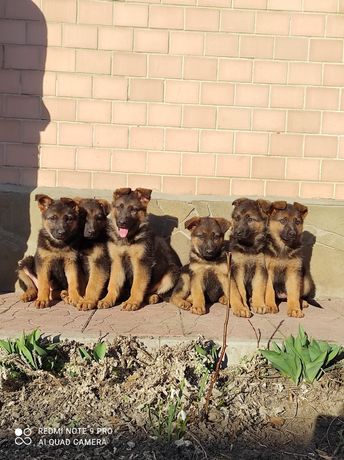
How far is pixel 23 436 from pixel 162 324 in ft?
6.97

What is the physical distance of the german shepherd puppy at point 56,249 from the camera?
6.43 meters

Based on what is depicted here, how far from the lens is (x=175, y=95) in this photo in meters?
7.25

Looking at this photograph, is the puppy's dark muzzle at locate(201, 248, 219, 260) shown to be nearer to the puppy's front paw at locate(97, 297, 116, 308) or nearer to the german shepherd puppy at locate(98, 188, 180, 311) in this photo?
the german shepherd puppy at locate(98, 188, 180, 311)

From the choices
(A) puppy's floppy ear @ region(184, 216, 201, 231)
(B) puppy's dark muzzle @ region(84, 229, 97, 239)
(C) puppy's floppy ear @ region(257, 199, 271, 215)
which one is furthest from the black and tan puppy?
(B) puppy's dark muzzle @ region(84, 229, 97, 239)

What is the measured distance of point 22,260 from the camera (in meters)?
7.07

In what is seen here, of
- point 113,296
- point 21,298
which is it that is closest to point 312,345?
point 113,296

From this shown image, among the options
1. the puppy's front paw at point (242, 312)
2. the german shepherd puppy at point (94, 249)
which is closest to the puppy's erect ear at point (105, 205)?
the german shepherd puppy at point (94, 249)

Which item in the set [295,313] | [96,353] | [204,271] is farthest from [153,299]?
[96,353]

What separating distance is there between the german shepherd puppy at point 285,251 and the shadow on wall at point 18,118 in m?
3.08

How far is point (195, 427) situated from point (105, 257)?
2.99 metres

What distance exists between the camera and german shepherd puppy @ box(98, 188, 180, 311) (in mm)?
6555

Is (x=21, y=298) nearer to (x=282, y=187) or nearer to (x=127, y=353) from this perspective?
(x=127, y=353)

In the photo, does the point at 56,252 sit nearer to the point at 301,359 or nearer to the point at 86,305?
the point at 86,305

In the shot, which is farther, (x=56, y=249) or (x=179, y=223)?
(x=179, y=223)
